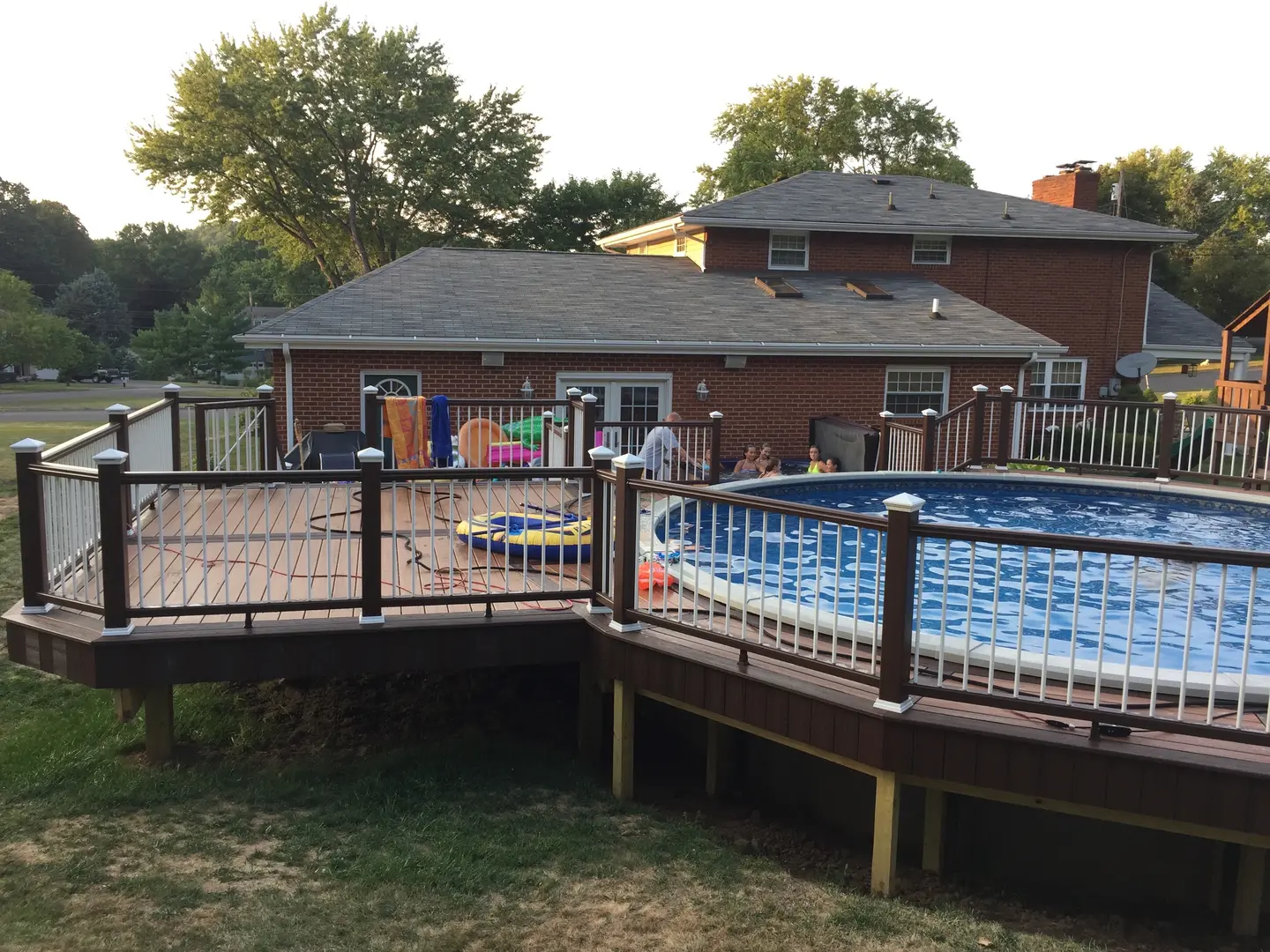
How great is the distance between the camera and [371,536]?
220 inches

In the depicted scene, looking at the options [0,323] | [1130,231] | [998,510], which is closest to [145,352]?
[0,323]

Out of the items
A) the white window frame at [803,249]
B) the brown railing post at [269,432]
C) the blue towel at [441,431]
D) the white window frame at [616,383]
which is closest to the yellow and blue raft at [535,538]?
the blue towel at [441,431]

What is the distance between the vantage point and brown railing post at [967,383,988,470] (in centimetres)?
1263

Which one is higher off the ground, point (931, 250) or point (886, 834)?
point (931, 250)

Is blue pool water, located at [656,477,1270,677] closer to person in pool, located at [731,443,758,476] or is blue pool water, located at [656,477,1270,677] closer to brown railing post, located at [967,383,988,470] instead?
brown railing post, located at [967,383,988,470]

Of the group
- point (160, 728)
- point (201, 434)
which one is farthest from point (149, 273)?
point (160, 728)

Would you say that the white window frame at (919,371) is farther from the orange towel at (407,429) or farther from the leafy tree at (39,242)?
the leafy tree at (39,242)

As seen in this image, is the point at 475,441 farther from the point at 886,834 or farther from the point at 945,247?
the point at 945,247

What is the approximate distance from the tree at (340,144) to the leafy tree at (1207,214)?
91.7 feet

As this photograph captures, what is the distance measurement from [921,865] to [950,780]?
0.72 metres

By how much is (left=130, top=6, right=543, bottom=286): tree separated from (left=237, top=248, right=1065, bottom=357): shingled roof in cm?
1759

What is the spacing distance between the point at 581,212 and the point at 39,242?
5112 cm

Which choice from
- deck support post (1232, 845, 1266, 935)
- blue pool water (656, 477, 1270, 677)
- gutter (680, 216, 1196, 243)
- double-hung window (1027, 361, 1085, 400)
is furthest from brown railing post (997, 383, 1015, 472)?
double-hung window (1027, 361, 1085, 400)

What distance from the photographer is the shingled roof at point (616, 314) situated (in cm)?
1574
